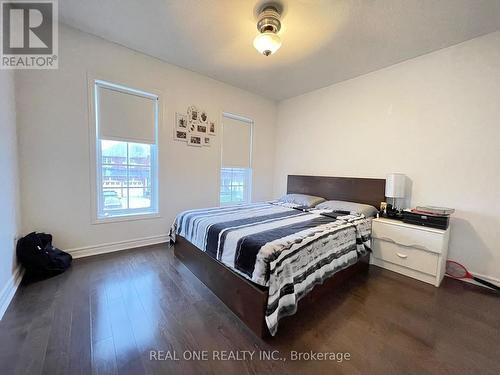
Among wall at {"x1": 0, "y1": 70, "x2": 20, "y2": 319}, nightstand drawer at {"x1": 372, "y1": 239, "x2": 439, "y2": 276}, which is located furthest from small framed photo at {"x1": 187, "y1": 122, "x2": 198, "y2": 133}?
nightstand drawer at {"x1": 372, "y1": 239, "x2": 439, "y2": 276}

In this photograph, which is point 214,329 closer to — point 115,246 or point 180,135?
point 115,246

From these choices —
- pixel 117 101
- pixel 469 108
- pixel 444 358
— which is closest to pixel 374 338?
pixel 444 358

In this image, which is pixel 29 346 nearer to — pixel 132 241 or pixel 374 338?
pixel 132 241

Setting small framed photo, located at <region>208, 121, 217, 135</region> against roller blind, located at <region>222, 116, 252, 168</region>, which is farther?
roller blind, located at <region>222, 116, 252, 168</region>

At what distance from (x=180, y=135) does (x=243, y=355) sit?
2.88 metres

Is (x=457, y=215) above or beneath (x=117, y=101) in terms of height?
beneath

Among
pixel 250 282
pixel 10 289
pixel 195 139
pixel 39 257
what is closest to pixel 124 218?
pixel 39 257

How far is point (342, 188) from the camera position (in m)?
3.35

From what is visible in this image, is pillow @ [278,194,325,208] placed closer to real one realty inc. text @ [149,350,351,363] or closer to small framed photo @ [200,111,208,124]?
small framed photo @ [200,111,208,124]

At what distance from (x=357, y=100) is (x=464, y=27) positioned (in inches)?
49.6

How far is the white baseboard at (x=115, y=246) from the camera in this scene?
255cm

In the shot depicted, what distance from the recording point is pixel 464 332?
156 cm

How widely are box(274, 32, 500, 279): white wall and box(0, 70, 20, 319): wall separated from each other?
156 inches

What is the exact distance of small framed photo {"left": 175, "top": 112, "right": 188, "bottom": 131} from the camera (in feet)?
10.4
